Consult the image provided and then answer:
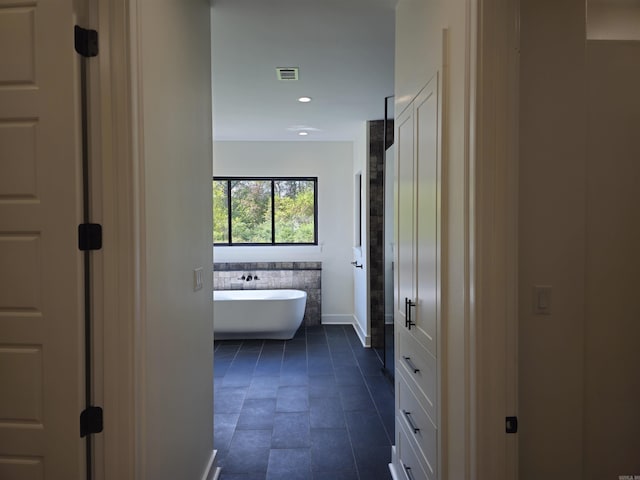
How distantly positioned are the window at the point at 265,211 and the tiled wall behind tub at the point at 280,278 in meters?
0.37

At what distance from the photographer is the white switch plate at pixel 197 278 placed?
196 cm

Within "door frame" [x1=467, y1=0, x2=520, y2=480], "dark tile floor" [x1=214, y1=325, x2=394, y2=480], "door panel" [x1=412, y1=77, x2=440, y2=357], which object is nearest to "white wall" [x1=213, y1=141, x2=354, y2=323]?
"dark tile floor" [x1=214, y1=325, x2=394, y2=480]

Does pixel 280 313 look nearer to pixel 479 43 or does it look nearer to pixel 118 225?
pixel 118 225

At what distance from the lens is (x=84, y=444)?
1291 mm

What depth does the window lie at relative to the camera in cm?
588

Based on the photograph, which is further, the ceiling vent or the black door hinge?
the ceiling vent

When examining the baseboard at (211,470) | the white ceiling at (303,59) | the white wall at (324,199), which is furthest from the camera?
the white wall at (324,199)

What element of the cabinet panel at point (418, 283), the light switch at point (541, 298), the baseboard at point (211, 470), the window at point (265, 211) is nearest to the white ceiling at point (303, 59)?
the cabinet panel at point (418, 283)

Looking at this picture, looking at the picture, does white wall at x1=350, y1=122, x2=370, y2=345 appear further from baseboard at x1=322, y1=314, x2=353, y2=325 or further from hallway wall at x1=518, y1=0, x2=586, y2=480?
hallway wall at x1=518, y1=0, x2=586, y2=480

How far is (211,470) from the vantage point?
2225mm

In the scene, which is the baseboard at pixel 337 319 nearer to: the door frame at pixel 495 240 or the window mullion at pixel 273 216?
the window mullion at pixel 273 216

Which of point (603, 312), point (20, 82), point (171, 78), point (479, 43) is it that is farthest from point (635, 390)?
point (20, 82)

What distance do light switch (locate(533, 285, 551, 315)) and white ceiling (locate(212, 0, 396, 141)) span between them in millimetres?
1808

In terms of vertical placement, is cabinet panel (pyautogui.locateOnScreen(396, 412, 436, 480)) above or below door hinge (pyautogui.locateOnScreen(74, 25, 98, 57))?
below
